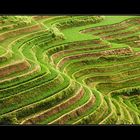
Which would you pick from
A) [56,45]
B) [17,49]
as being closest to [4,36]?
[17,49]

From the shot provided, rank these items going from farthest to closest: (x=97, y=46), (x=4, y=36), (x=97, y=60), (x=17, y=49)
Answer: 1. (x=97, y=46)
2. (x=97, y=60)
3. (x=4, y=36)
4. (x=17, y=49)
